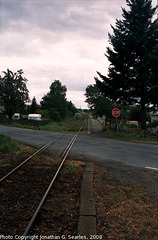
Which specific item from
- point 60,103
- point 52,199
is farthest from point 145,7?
point 60,103

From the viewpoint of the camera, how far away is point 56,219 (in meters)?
3.54

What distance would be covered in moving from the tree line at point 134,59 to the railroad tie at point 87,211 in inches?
566

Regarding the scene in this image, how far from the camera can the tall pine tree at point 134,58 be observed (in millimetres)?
18203

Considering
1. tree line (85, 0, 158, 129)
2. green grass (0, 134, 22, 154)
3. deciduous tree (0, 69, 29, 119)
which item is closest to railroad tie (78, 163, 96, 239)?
green grass (0, 134, 22, 154)

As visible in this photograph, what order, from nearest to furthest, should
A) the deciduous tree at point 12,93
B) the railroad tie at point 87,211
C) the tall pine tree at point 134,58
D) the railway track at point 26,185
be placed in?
the railroad tie at point 87,211 → the railway track at point 26,185 → the tall pine tree at point 134,58 → the deciduous tree at point 12,93

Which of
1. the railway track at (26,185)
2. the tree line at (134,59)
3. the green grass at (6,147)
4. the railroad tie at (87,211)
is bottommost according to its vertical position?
the railroad tie at (87,211)

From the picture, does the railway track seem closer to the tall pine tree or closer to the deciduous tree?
the tall pine tree

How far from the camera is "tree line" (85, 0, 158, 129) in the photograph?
→ 59.7 feet

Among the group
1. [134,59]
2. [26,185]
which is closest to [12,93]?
[134,59]

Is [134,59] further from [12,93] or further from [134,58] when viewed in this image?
[12,93]

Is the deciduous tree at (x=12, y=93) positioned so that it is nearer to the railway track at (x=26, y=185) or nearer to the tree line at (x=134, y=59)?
the tree line at (x=134, y=59)

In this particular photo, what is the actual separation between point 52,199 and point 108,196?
1.41 meters

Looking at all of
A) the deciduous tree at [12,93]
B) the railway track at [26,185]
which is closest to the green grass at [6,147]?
the railway track at [26,185]

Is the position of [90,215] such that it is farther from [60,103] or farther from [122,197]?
[60,103]
